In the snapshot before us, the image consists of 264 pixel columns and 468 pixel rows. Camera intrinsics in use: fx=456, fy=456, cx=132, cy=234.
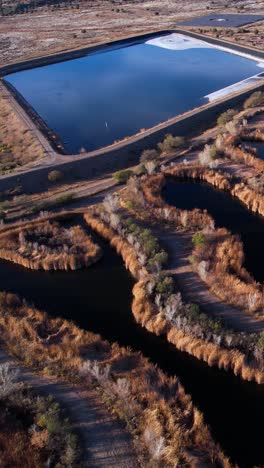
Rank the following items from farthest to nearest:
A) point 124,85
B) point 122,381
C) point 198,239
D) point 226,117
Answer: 1. point 124,85
2. point 226,117
3. point 198,239
4. point 122,381

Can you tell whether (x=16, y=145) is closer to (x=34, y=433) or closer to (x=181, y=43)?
(x=34, y=433)

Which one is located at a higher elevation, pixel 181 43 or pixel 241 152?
pixel 181 43

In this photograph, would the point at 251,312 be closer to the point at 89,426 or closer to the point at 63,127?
the point at 89,426

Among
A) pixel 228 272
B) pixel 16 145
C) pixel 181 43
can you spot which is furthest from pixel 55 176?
pixel 181 43

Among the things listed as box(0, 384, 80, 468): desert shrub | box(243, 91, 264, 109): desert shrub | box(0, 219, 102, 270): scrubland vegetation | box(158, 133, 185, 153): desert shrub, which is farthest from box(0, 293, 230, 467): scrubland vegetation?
box(243, 91, 264, 109): desert shrub

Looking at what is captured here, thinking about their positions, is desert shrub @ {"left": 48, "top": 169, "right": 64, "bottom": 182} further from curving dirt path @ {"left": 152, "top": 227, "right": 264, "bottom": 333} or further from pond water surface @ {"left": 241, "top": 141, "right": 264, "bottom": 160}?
pond water surface @ {"left": 241, "top": 141, "right": 264, "bottom": 160}
